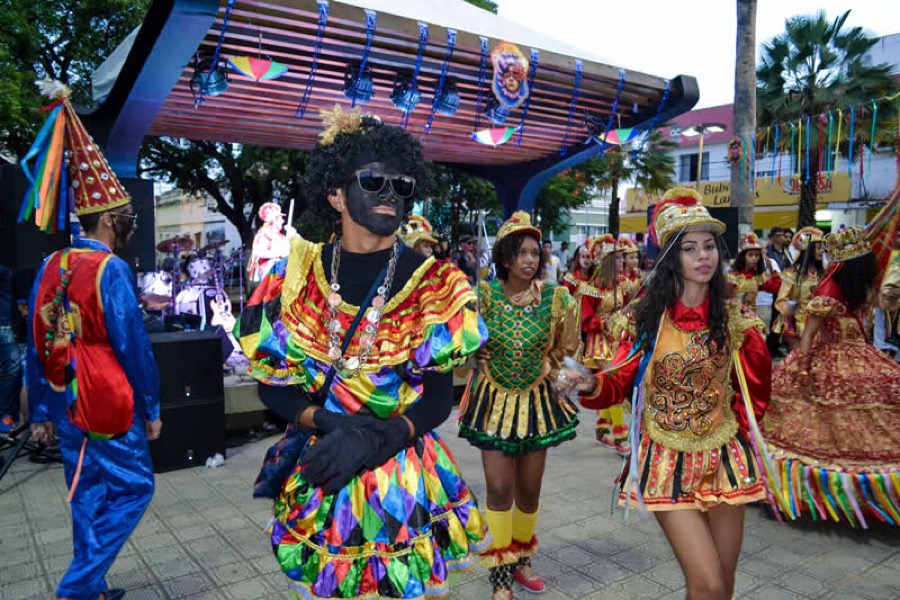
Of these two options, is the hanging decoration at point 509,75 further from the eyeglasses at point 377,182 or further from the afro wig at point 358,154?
the eyeglasses at point 377,182

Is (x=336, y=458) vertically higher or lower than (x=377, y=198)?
lower

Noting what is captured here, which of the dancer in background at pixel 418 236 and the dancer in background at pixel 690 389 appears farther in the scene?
the dancer in background at pixel 418 236

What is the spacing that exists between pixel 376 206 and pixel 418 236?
3070mm

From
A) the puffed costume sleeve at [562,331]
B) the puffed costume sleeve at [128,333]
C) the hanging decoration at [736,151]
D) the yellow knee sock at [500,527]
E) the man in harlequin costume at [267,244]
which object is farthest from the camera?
the hanging decoration at [736,151]

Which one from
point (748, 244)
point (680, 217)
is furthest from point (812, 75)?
point (680, 217)

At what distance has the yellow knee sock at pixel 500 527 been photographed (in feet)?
12.3

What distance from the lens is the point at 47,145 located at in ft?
12.4

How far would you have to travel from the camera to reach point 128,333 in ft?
11.3

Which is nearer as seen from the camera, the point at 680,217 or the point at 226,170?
the point at 680,217

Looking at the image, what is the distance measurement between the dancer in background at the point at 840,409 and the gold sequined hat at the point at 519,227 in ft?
6.41

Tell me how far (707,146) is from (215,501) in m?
34.7

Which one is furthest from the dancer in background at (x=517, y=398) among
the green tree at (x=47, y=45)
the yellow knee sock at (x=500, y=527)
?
the green tree at (x=47, y=45)

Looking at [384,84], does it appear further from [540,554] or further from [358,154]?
[358,154]

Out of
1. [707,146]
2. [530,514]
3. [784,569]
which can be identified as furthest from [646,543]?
[707,146]
